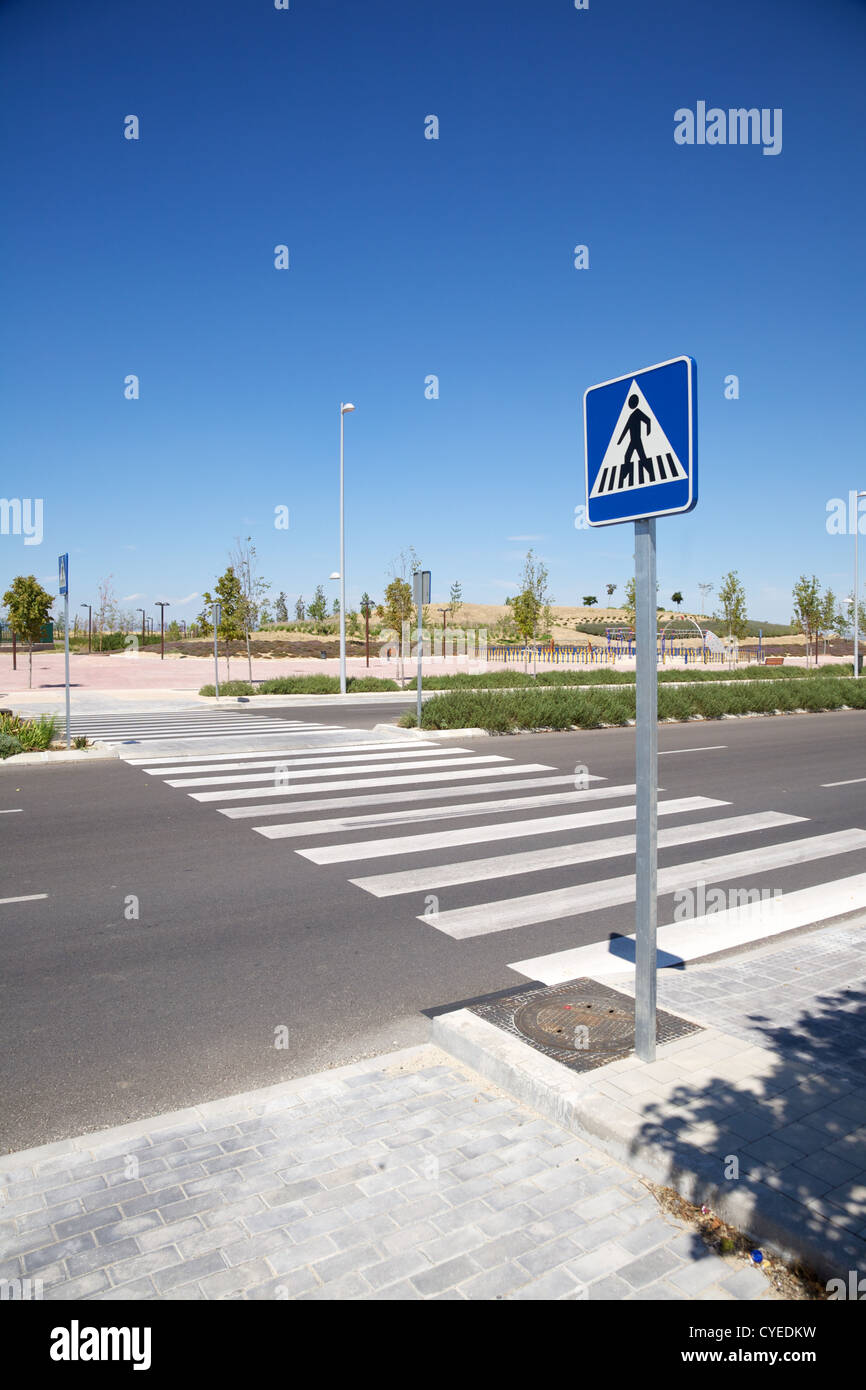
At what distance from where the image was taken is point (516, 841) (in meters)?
8.23

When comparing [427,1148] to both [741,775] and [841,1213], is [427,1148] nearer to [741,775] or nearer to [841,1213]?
[841,1213]

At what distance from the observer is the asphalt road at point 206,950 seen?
4086mm

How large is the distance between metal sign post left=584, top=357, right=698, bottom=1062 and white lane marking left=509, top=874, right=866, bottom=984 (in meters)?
1.31

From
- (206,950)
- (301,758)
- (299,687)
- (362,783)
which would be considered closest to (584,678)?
(299,687)

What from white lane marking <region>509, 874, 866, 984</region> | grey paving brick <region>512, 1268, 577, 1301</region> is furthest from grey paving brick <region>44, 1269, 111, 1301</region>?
white lane marking <region>509, 874, 866, 984</region>

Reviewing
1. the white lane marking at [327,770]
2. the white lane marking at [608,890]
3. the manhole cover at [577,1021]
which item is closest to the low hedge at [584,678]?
the white lane marking at [327,770]

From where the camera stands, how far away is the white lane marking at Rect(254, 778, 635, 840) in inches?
348

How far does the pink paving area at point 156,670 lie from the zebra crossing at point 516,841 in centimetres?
2225

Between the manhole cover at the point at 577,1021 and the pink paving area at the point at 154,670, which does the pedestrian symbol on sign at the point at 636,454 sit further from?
the pink paving area at the point at 154,670

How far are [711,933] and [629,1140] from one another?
2.87m

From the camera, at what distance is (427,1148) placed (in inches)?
133

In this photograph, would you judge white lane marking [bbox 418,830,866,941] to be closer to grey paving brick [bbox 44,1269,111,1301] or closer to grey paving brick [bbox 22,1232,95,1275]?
grey paving brick [bbox 22,1232,95,1275]

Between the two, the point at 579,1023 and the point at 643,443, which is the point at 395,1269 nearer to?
the point at 579,1023
